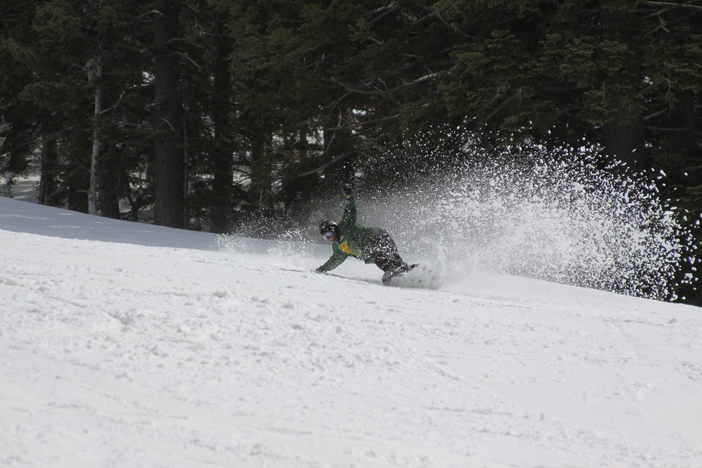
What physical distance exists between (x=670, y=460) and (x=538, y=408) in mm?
802

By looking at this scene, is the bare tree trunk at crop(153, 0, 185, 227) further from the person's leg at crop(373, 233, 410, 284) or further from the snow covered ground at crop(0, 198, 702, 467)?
the snow covered ground at crop(0, 198, 702, 467)

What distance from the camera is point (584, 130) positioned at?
1463 centimetres

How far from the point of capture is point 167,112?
62.6 feet

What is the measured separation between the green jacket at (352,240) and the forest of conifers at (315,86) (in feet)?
12.5

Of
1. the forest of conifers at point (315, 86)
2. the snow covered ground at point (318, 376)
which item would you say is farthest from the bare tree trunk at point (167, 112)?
the snow covered ground at point (318, 376)

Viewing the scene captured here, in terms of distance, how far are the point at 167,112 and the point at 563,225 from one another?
11.3m

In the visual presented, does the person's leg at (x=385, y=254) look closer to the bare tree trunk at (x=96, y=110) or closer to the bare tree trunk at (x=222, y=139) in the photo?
the bare tree trunk at (x=222, y=139)

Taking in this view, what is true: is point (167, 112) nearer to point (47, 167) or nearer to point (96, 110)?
point (96, 110)

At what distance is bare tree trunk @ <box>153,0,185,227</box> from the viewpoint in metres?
18.9

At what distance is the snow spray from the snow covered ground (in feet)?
13.1

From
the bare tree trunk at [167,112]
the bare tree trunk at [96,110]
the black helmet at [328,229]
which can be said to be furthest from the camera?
the bare tree trunk at [96,110]

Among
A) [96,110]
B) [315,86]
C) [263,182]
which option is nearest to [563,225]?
[315,86]

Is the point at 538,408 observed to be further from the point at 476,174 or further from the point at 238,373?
the point at 476,174

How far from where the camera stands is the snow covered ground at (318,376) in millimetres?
3277
